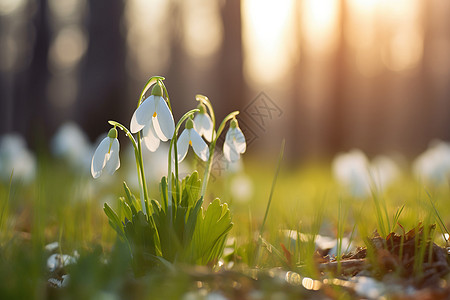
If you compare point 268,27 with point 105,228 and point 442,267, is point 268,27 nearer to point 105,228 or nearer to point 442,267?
point 105,228

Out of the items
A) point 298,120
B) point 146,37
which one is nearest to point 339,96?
point 298,120

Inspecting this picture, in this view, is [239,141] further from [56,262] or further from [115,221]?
[56,262]

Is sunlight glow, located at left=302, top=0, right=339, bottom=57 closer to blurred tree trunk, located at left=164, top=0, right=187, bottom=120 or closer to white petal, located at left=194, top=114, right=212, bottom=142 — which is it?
blurred tree trunk, located at left=164, top=0, right=187, bottom=120

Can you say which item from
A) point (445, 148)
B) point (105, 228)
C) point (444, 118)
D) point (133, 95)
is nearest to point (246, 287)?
point (105, 228)

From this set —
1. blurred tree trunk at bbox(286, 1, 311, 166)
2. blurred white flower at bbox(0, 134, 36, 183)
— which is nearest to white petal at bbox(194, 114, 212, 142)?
blurred white flower at bbox(0, 134, 36, 183)

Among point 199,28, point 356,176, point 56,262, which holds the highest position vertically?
point 199,28

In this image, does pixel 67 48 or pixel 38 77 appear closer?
pixel 38 77
